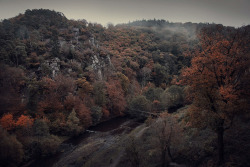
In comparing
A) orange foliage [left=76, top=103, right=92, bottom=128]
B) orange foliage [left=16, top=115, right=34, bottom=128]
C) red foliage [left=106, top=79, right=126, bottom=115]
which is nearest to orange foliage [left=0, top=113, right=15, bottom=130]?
orange foliage [left=16, top=115, right=34, bottom=128]

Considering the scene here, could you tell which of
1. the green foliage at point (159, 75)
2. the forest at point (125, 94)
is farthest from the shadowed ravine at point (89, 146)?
the green foliage at point (159, 75)

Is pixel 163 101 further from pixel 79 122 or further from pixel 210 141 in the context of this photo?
pixel 210 141

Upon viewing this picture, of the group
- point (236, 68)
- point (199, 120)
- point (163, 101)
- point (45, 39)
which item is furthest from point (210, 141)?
point (45, 39)

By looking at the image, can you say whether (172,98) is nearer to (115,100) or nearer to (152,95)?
(152,95)

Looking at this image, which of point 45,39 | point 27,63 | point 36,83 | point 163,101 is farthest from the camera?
point 45,39

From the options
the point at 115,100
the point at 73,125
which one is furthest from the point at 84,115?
the point at 115,100

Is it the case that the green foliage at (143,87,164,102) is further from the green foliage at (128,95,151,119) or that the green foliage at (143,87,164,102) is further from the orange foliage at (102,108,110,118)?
the orange foliage at (102,108,110,118)
